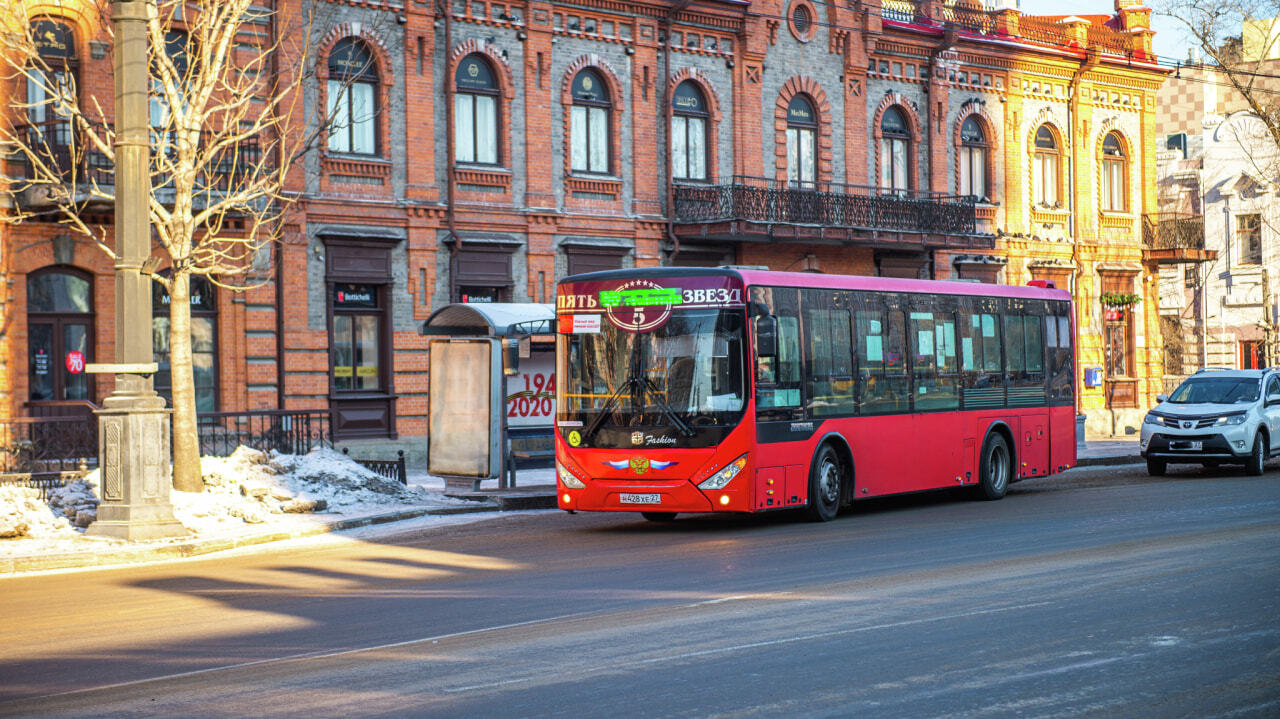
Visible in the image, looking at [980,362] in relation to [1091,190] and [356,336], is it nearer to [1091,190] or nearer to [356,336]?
[356,336]

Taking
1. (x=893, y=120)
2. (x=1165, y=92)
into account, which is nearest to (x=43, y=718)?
(x=893, y=120)

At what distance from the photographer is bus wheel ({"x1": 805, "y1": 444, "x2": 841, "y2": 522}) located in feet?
60.8

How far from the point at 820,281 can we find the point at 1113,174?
2784 cm

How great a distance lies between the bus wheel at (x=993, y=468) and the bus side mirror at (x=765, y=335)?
19.4 ft

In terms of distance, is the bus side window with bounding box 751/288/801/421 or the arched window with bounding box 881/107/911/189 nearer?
the bus side window with bounding box 751/288/801/421

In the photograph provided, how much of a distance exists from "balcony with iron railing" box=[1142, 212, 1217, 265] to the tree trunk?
105 feet

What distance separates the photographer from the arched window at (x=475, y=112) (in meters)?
30.1

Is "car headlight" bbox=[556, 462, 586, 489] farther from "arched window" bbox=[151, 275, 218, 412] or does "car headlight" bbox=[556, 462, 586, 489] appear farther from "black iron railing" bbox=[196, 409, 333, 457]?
"arched window" bbox=[151, 275, 218, 412]

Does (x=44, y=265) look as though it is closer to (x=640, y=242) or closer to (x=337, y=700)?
(x=640, y=242)

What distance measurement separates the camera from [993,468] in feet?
74.0

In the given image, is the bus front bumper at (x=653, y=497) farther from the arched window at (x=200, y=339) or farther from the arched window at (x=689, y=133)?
the arched window at (x=689, y=133)

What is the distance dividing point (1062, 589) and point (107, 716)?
728 cm

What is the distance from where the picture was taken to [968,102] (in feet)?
131

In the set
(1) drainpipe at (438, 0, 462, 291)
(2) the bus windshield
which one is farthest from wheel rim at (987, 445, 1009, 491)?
(1) drainpipe at (438, 0, 462, 291)
